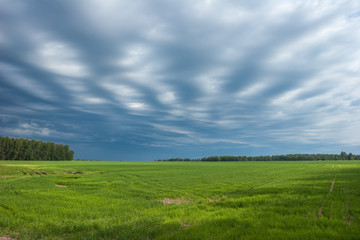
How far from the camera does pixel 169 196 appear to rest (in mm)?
20766

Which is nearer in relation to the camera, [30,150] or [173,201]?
[173,201]

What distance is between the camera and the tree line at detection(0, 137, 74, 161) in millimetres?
141500

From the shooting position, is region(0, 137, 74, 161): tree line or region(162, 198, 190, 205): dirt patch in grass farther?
region(0, 137, 74, 161): tree line

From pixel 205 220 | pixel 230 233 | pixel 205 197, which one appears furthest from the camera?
pixel 205 197

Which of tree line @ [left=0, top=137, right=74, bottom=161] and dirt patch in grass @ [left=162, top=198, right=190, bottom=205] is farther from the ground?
tree line @ [left=0, top=137, right=74, bottom=161]

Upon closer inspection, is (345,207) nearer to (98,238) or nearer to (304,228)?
(304,228)

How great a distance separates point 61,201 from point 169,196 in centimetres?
965

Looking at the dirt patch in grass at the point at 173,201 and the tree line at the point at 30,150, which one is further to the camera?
the tree line at the point at 30,150

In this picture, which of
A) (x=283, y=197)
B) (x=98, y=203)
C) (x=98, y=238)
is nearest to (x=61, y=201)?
(x=98, y=203)

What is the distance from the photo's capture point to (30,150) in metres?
155

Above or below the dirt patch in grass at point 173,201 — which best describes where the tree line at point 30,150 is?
above

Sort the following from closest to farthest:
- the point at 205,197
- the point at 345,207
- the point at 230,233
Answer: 1. the point at 230,233
2. the point at 345,207
3. the point at 205,197

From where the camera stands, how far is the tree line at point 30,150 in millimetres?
141500

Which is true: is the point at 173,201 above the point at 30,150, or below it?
below
